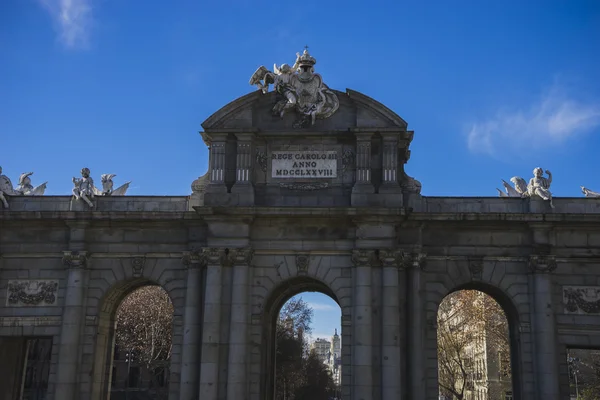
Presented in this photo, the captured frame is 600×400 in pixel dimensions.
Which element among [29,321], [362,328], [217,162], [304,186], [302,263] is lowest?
[362,328]

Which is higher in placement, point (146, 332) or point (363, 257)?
point (363, 257)

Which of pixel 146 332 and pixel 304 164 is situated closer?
pixel 304 164

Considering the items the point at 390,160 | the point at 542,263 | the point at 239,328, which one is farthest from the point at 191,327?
the point at 542,263

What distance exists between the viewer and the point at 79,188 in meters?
27.0

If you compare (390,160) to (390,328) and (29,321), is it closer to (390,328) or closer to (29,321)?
(390,328)

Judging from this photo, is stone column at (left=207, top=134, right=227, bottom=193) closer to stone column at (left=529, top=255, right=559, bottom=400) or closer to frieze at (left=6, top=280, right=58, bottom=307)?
frieze at (left=6, top=280, right=58, bottom=307)

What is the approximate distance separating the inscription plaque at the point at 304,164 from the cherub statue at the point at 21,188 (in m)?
10.3

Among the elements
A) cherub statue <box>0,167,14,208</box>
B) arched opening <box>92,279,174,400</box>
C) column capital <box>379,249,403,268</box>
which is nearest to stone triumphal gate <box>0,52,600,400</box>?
column capital <box>379,249,403,268</box>

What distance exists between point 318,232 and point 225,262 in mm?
3618

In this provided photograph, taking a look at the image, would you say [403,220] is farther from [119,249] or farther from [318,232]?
[119,249]

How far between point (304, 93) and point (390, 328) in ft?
31.3

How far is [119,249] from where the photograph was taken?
26.3 metres

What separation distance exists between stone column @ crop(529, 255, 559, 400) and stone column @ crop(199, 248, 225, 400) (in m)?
11.5

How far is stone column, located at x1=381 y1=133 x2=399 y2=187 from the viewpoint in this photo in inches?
992
